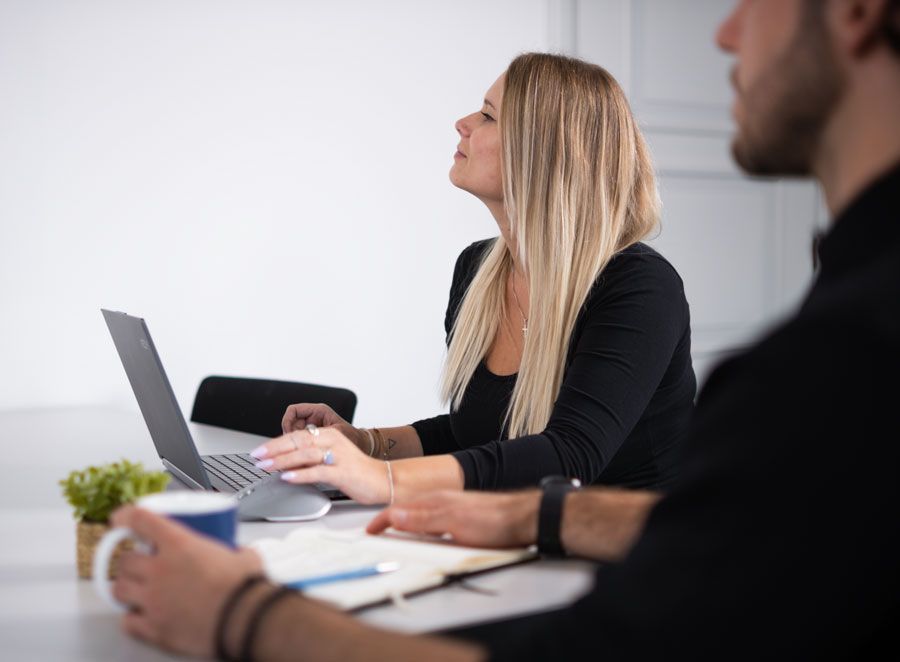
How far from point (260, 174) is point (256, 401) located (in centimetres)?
93

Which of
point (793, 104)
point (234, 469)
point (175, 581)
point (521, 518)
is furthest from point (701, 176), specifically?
point (175, 581)

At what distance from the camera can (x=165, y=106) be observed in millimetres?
2816

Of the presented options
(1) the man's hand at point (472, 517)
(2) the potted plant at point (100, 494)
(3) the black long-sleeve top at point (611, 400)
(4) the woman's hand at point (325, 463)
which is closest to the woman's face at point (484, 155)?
(3) the black long-sleeve top at point (611, 400)

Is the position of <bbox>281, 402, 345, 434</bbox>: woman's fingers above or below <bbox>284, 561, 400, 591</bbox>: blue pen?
below

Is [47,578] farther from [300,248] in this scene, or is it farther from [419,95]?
[419,95]

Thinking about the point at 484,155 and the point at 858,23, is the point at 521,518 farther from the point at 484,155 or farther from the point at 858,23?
the point at 484,155

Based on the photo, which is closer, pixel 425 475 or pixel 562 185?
pixel 425 475

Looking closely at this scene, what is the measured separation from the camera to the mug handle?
2.64ft

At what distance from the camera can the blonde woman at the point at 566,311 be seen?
1558 millimetres

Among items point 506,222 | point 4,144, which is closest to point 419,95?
point 4,144

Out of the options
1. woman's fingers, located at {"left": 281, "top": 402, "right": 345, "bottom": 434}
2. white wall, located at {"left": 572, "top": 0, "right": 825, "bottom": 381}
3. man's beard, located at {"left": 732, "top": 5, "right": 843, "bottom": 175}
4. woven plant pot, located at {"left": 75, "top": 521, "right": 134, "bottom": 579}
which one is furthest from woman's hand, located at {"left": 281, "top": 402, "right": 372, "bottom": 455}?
Answer: white wall, located at {"left": 572, "top": 0, "right": 825, "bottom": 381}

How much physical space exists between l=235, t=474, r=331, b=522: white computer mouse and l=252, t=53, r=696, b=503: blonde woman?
265mm

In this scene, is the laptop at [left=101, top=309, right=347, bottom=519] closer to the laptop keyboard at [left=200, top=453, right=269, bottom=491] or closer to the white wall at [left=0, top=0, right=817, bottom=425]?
the laptop keyboard at [left=200, top=453, right=269, bottom=491]

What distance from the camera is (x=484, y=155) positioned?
6.16 ft
